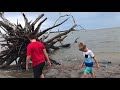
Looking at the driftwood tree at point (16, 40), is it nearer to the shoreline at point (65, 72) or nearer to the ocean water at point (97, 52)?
the shoreline at point (65, 72)

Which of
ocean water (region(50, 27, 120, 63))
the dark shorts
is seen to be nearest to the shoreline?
the dark shorts

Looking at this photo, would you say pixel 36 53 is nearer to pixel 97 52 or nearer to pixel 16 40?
pixel 16 40

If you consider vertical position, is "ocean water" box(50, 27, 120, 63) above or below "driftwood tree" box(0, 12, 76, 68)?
below

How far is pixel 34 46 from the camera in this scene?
9.23 meters

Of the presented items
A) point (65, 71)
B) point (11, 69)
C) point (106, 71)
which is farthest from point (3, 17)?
point (106, 71)

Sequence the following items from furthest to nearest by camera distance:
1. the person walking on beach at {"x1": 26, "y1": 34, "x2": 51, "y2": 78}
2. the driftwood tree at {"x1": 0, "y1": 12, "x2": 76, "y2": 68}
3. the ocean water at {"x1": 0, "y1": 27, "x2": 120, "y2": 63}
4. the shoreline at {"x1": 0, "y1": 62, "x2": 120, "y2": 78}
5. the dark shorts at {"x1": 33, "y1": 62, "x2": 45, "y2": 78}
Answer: the ocean water at {"x1": 0, "y1": 27, "x2": 120, "y2": 63} < the driftwood tree at {"x1": 0, "y1": 12, "x2": 76, "y2": 68} < the shoreline at {"x1": 0, "y1": 62, "x2": 120, "y2": 78} < the dark shorts at {"x1": 33, "y1": 62, "x2": 45, "y2": 78} < the person walking on beach at {"x1": 26, "y1": 34, "x2": 51, "y2": 78}

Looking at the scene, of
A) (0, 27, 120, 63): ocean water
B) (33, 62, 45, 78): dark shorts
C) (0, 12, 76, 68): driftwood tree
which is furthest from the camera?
(0, 27, 120, 63): ocean water

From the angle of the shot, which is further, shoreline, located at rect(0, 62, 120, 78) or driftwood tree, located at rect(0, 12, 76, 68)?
driftwood tree, located at rect(0, 12, 76, 68)

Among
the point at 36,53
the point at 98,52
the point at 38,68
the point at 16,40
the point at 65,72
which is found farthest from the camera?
the point at 98,52

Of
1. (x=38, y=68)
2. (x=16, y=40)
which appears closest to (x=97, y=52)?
(x=16, y=40)

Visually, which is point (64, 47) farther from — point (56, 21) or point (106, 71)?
point (106, 71)

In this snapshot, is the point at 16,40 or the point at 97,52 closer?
the point at 16,40

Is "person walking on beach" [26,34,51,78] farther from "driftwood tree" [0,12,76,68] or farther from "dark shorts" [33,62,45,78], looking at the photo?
"driftwood tree" [0,12,76,68]
